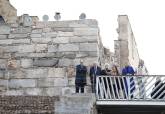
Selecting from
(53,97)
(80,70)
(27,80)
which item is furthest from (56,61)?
(53,97)

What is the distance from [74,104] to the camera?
17562 millimetres

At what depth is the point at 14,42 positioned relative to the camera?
2458 cm

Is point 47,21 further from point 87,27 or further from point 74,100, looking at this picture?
point 74,100

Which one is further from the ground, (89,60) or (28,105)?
(89,60)

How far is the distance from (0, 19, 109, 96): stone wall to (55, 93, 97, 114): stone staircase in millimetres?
5416

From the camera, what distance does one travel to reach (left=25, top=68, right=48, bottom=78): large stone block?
2355 cm

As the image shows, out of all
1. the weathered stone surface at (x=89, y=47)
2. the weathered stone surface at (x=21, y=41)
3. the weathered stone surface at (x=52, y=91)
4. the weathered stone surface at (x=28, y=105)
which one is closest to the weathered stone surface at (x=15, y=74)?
the weathered stone surface at (x=52, y=91)

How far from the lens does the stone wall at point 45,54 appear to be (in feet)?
76.7

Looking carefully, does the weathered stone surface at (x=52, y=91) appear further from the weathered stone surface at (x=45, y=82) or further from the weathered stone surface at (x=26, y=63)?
the weathered stone surface at (x=26, y=63)

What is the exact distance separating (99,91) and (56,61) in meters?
4.74

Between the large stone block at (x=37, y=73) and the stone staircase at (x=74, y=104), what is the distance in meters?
5.98

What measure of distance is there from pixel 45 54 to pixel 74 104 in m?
6.85

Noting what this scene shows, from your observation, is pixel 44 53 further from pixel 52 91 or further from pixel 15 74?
pixel 52 91

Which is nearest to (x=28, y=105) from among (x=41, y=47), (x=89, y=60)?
(x=89, y=60)
